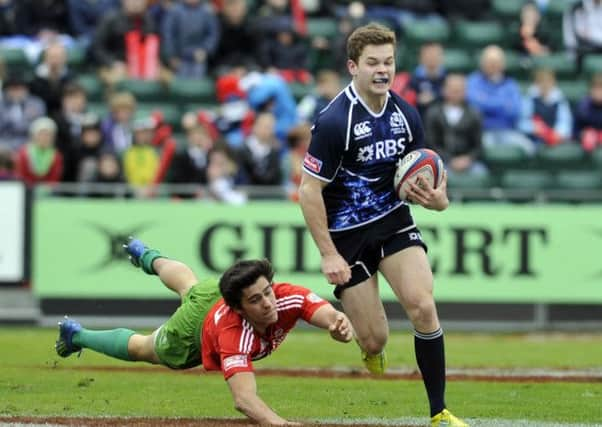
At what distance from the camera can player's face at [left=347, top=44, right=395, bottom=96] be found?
362 inches

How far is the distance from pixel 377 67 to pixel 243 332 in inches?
73.8

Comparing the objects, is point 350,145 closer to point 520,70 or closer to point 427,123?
point 427,123

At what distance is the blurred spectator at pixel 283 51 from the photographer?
20.7m

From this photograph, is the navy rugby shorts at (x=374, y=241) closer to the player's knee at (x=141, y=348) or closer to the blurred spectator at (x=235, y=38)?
the player's knee at (x=141, y=348)

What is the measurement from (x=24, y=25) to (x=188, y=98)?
2.70 m

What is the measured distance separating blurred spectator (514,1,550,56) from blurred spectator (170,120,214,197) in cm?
626

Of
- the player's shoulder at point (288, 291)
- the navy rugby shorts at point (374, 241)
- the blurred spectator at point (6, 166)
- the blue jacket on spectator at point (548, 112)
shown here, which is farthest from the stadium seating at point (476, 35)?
the player's shoulder at point (288, 291)

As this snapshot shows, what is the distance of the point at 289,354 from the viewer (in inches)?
595

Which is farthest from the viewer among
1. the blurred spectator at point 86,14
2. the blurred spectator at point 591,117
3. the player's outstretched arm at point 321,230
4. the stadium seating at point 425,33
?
the stadium seating at point 425,33

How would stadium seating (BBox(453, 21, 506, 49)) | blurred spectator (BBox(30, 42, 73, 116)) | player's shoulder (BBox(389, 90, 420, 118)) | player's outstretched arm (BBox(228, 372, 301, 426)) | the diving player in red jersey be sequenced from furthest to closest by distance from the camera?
1. stadium seating (BBox(453, 21, 506, 49))
2. blurred spectator (BBox(30, 42, 73, 116))
3. player's shoulder (BBox(389, 90, 420, 118))
4. the diving player in red jersey
5. player's outstretched arm (BBox(228, 372, 301, 426))

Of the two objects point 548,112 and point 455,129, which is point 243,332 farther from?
point 548,112

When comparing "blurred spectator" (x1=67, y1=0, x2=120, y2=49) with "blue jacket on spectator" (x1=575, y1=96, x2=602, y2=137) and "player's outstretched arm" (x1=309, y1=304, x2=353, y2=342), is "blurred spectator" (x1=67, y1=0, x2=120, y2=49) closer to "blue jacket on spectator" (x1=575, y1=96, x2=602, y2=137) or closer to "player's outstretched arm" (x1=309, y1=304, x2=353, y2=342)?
"blue jacket on spectator" (x1=575, y1=96, x2=602, y2=137)

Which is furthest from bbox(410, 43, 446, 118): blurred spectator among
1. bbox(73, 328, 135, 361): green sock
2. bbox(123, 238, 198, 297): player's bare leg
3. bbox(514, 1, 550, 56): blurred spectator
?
bbox(73, 328, 135, 361): green sock

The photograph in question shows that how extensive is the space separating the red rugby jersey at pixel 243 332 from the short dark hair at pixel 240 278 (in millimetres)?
181
